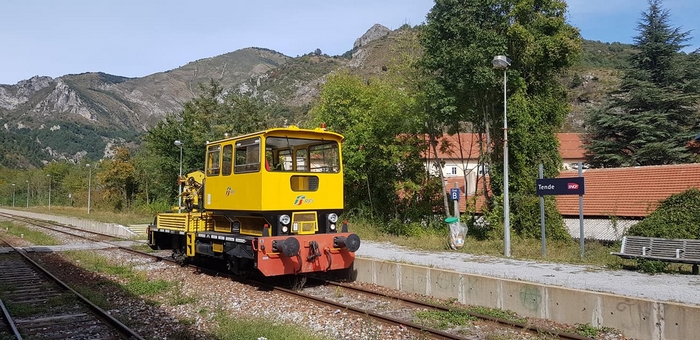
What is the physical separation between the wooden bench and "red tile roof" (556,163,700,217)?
5802 mm

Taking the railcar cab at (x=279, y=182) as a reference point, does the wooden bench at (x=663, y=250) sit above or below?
below

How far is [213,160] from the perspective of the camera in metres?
12.7

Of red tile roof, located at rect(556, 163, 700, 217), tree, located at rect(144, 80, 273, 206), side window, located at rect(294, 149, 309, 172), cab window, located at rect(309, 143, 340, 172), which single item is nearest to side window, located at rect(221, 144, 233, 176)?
side window, located at rect(294, 149, 309, 172)

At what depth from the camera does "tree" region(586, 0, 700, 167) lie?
106 feet

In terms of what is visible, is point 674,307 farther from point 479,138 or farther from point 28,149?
point 28,149

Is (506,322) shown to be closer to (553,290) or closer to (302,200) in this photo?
(553,290)

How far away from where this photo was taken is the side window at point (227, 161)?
1188 cm

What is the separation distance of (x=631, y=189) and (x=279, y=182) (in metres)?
14.9

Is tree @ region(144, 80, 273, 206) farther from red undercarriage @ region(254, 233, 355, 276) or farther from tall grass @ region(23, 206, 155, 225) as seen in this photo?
red undercarriage @ region(254, 233, 355, 276)

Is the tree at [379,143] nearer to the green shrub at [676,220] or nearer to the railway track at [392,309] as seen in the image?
the green shrub at [676,220]

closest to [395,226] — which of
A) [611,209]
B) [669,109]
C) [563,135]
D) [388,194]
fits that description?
[388,194]

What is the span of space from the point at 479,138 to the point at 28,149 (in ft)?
657

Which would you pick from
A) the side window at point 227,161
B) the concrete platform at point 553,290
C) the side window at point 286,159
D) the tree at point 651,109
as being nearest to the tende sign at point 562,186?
the concrete platform at point 553,290

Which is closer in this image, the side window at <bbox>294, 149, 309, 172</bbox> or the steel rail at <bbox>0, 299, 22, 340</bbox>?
the steel rail at <bbox>0, 299, 22, 340</bbox>
